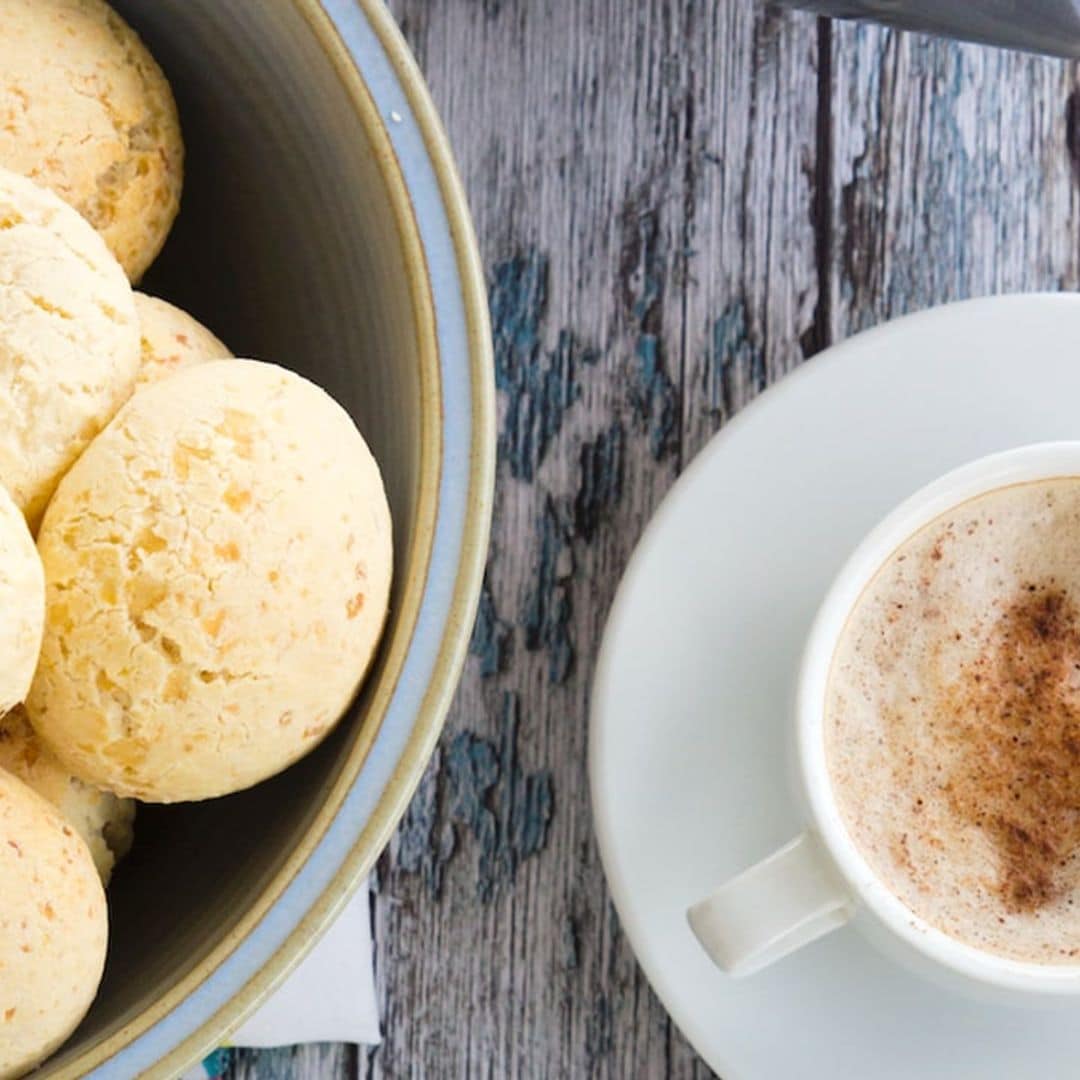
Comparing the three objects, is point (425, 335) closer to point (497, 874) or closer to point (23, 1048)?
point (23, 1048)

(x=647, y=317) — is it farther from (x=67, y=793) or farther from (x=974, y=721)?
(x=67, y=793)

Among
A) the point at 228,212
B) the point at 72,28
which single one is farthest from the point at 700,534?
the point at 72,28

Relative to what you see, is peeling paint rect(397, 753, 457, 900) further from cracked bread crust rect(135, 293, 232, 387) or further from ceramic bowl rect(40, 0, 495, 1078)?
cracked bread crust rect(135, 293, 232, 387)

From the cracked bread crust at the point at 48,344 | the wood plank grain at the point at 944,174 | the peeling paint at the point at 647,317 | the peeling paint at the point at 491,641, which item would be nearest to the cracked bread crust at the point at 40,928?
Answer: the cracked bread crust at the point at 48,344

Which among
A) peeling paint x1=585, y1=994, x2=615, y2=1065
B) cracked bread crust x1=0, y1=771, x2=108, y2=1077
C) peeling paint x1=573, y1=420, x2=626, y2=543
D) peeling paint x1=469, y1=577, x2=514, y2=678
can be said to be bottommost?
peeling paint x1=585, y1=994, x2=615, y2=1065

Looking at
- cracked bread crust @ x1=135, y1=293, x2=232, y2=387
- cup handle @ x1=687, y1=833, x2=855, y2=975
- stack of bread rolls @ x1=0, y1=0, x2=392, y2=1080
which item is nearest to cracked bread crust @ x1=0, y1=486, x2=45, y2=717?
stack of bread rolls @ x1=0, y1=0, x2=392, y2=1080

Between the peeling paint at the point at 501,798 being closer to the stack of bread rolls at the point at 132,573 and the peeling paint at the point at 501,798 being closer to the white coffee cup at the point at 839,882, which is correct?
the white coffee cup at the point at 839,882

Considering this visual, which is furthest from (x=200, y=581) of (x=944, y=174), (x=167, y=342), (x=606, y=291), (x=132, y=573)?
(x=944, y=174)
